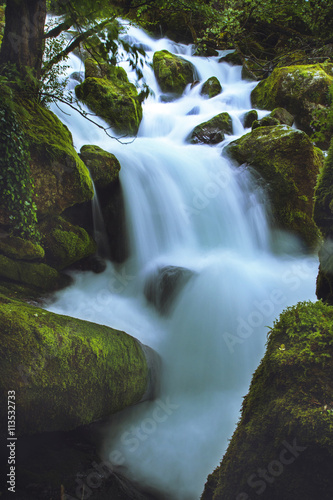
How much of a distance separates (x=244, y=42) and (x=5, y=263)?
54.4 ft

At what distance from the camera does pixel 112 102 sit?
8578 millimetres

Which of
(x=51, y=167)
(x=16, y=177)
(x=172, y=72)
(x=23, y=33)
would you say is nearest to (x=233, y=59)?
(x=172, y=72)

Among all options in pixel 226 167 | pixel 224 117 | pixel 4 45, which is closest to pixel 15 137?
pixel 4 45

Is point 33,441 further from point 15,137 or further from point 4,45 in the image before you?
point 4,45

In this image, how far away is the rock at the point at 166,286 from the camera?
198 inches

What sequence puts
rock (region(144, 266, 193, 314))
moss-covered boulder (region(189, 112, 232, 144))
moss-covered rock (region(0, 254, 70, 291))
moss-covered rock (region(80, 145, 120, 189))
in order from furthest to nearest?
moss-covered boulder (region(189, 112, 232, 144)) < moss-covered rock (region(80, 145, 120, 189)) < rock (region(144, 266, 193, 314)) < moss-covered rock (region(0, 254, 70, 291))

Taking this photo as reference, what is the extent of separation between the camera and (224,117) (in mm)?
9797

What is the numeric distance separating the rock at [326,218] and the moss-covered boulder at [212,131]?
675 centimetres

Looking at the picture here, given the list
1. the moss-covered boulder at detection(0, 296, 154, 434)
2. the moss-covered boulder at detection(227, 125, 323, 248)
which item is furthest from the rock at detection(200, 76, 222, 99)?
the moss-covered boulder at detection(0, 296, 154, 434)

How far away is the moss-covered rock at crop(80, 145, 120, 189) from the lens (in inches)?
229

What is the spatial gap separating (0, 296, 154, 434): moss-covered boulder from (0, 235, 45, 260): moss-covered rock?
1.39m

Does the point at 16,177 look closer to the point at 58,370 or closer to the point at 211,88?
the point at 58,370

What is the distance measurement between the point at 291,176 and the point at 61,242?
5.00 meters

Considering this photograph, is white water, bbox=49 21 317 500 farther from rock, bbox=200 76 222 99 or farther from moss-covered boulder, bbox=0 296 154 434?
rock, bbox=200 76 222 99
